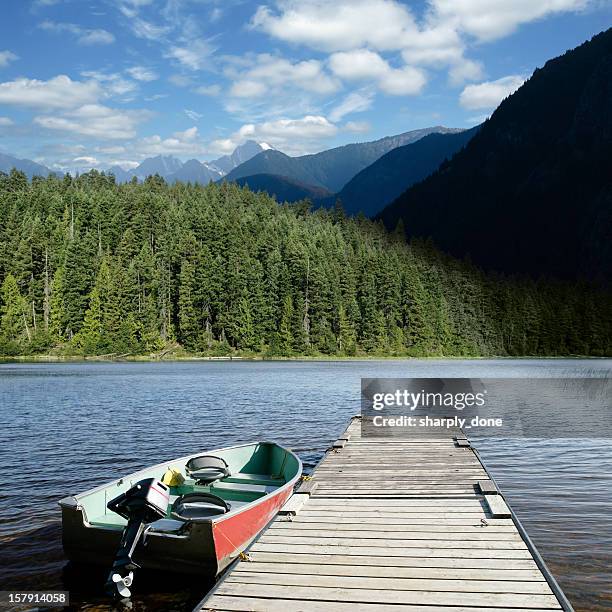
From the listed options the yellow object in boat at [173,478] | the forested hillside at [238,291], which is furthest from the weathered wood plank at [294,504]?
the forested hillside at [238,291]

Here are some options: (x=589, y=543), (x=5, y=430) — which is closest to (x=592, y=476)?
(x=589, y=543)

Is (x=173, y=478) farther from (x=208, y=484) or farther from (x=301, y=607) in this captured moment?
(x=301, y=607)

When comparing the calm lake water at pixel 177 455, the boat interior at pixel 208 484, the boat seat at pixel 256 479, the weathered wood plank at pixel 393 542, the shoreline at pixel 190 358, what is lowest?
the shoreline at pixel 190 358

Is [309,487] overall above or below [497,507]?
below

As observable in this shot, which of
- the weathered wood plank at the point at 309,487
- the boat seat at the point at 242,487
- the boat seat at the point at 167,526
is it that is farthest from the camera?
the boat seat at the point at 242,487

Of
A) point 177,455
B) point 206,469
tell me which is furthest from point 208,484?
point 177,455

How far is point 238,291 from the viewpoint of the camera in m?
116

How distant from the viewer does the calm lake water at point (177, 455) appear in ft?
37.0

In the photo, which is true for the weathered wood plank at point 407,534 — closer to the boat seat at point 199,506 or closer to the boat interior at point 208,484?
the boat interior at point 208,484

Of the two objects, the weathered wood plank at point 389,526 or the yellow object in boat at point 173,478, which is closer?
the weathered wood plank at point 389,526

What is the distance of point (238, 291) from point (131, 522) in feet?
348

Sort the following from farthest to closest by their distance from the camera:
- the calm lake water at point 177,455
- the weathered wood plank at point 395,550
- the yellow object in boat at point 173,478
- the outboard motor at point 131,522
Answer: the yellow object in boat at point 173,478
the calm lake water at point 177,455
the outboard motor at point 131,522
the weathered wood plank at point 395,550

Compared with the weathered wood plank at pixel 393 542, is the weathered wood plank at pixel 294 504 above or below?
below

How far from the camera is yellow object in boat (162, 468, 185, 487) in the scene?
14367 millimetres
